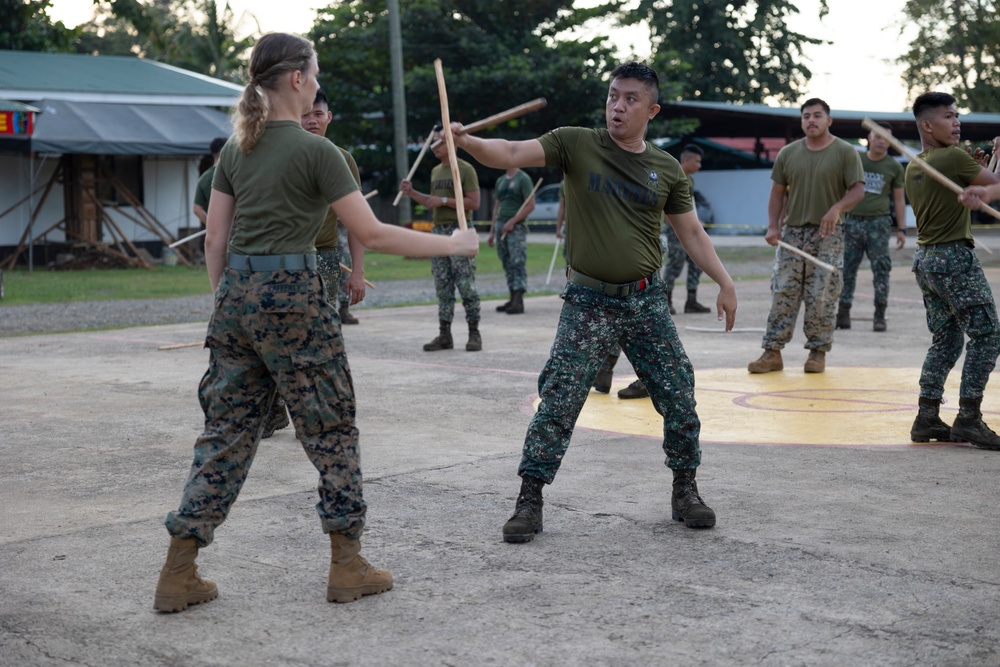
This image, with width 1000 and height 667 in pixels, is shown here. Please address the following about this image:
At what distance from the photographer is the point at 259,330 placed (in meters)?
4.19

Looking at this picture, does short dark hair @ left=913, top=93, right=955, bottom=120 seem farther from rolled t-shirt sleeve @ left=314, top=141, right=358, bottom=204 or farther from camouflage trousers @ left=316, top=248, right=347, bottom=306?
rolled t-shirt sleeve @ left=314, top=141, right=358, bottom=204

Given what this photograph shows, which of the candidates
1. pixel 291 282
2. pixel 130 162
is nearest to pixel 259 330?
pixel 291 282

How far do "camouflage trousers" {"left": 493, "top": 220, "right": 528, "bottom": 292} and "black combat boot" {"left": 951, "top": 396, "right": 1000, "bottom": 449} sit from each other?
8.53 meters

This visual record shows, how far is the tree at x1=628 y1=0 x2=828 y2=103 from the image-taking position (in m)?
52.3

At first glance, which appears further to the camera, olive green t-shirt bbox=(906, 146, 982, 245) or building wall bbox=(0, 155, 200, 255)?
building wall bbox=(0, 155, 200, 255)

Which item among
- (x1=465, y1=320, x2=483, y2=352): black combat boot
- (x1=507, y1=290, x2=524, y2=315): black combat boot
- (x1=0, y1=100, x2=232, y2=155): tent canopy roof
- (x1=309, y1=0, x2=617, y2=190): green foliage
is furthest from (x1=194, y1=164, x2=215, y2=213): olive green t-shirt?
(x1=309, y1=0, x2=617, y2=190): green foliage

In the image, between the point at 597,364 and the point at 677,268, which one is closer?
the point at 597,364

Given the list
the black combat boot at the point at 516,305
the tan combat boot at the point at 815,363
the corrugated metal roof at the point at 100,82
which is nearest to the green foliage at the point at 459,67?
the corrugated metal roof at the point at 100,82

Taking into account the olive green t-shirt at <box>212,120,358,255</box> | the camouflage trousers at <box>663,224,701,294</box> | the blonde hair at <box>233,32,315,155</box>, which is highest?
→ the blonde hair at <box>233,32,315,155</box>

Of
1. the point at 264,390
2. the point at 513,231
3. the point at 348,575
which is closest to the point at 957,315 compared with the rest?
the point at 348,575

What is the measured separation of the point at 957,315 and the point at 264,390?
425 centimetres

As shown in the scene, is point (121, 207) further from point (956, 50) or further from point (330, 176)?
point (956, 50)

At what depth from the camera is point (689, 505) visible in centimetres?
525

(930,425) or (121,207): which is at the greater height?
(121,207)
